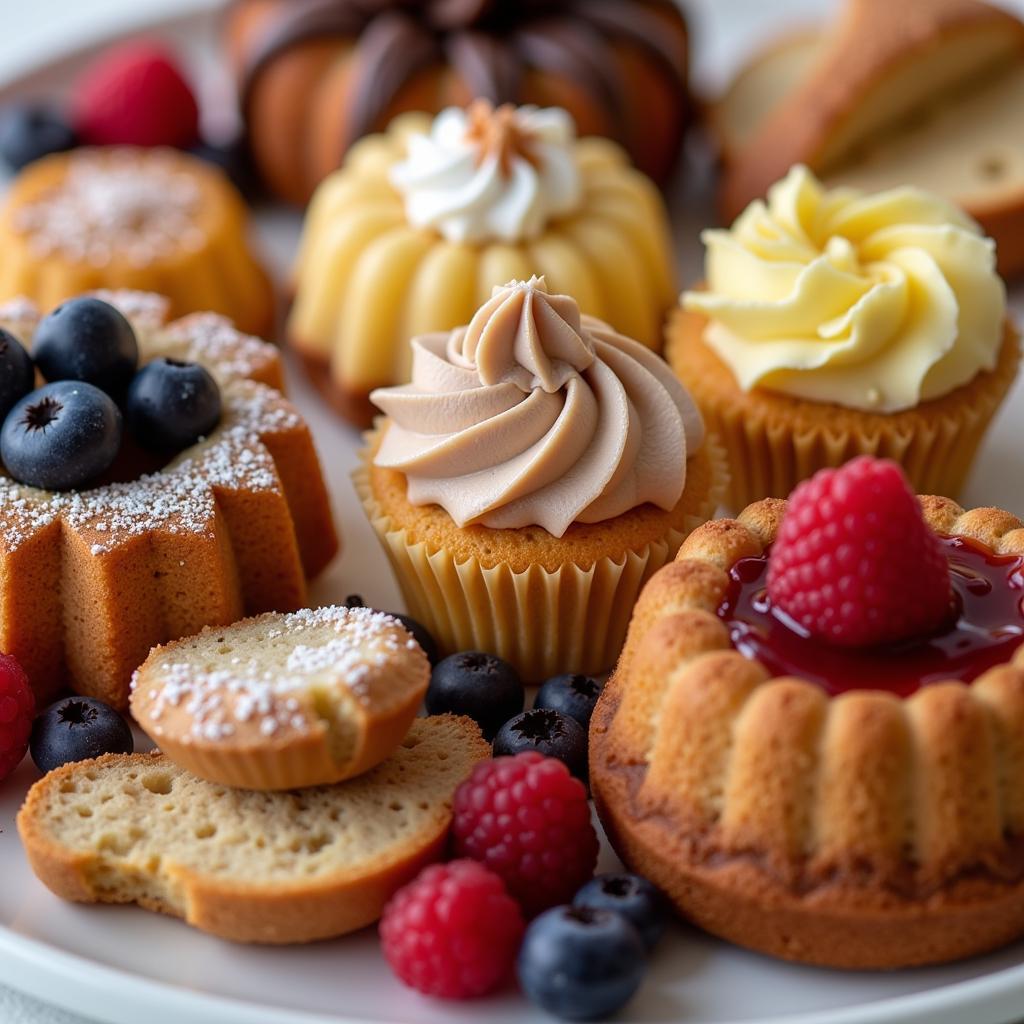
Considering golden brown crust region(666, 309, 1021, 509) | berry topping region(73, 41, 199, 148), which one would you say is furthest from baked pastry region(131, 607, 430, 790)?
berry topping region(73, 41, 199, 148)

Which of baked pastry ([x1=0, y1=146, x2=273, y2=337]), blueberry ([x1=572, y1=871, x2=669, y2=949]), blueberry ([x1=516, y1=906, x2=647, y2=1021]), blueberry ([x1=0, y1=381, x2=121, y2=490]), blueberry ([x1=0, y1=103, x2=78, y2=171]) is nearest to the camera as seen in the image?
blueberry ([x1=516, y1=906, x2=647, y2=1021])

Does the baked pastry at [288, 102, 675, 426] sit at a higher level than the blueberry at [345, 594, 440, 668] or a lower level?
higher

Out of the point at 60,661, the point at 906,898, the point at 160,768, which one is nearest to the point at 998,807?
the point at 906,898

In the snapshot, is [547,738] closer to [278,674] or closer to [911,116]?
[278,674]

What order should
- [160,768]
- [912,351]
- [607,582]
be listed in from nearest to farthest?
[160,768] → [607,582] → [912,351]

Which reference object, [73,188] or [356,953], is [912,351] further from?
[73,188]

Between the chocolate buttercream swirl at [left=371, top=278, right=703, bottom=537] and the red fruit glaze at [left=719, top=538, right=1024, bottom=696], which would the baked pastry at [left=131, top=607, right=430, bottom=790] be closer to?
the chocolate buttercream swirl at [left=371, top=278, right=703, bottom=537]
